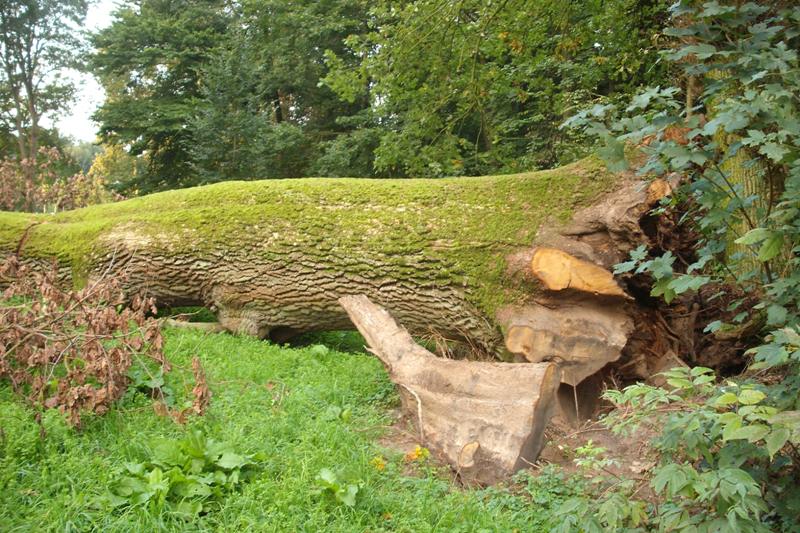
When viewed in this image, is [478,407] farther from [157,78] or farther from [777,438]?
[157,78]

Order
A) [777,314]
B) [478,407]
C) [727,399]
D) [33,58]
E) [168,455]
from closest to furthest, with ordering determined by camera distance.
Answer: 1. [727,399]
2. [777,314]
3. [168,455]
4. [478,407]
5. [33,58]

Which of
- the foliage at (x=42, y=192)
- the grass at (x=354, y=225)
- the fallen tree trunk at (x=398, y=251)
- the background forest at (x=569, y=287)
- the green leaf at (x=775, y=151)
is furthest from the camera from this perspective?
the foliage at (x=42, y=192)

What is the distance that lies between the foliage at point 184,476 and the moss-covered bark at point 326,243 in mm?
2093

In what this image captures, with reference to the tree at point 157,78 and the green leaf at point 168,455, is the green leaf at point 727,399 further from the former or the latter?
the tree at point 157,78

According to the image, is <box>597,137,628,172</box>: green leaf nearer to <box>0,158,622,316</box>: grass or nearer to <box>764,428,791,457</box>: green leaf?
<box>764,428,791,457</box>: green leaf

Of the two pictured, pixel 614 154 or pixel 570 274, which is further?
pixel 570 274

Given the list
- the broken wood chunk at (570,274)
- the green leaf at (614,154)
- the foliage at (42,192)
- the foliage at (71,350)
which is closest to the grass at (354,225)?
the broken wood chunk at (570,274)

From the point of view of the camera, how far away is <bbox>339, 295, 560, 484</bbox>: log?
3646 millimetres

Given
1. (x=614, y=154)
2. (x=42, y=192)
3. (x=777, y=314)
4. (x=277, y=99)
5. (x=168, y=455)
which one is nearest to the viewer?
(x=777, y=314)

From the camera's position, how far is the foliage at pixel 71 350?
3594 millimetres

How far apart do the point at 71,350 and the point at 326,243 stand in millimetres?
2448

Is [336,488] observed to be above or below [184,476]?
below

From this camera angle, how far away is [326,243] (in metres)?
5.72

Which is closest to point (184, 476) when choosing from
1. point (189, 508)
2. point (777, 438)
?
point (189, 508)
